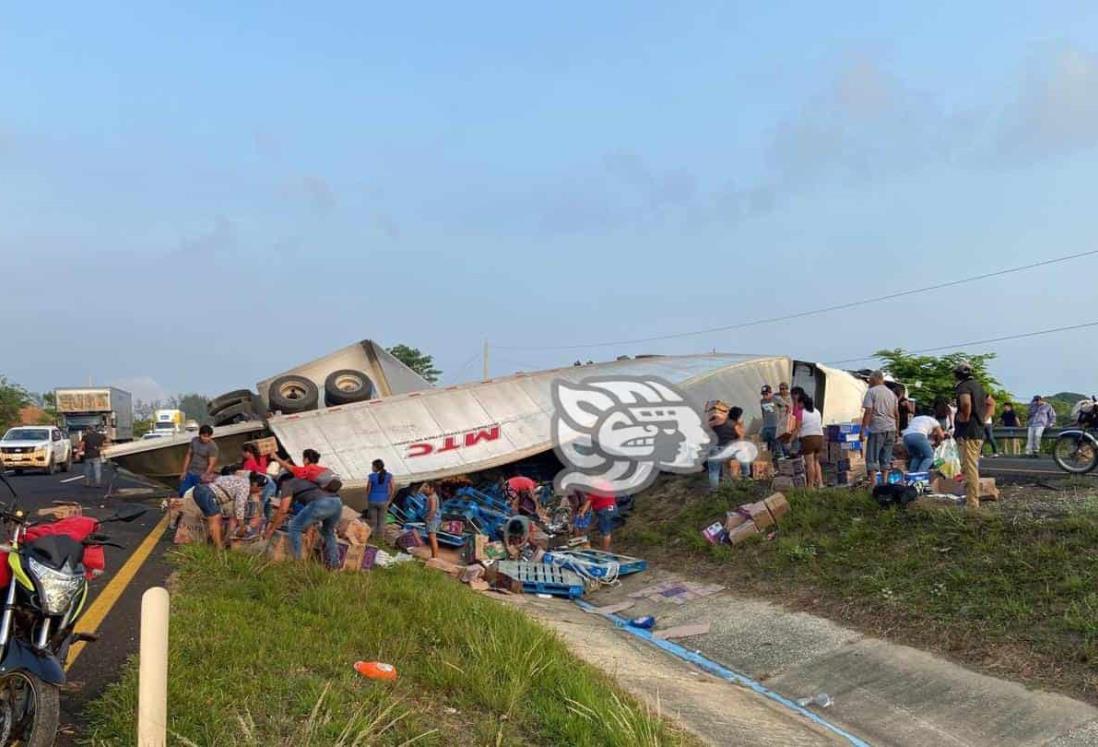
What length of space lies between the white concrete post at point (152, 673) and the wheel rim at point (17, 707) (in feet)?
2.05

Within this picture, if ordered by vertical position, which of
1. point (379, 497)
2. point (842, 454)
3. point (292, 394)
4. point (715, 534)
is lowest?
point (715, 534)

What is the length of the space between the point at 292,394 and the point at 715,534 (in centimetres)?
903

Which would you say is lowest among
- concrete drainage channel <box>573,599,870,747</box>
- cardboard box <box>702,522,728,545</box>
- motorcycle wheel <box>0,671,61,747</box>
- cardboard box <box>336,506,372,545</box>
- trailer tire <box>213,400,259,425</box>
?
concrete drainage channel <box>573,599,870,747</box>

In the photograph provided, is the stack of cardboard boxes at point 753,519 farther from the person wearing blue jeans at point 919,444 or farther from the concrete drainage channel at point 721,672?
the concrete drainage channel at point 721,672

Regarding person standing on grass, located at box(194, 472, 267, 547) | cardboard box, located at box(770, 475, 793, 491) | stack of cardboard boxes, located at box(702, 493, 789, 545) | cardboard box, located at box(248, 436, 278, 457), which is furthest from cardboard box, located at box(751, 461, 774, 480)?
person standing on grass, located at box(194, 472, 267, 547)

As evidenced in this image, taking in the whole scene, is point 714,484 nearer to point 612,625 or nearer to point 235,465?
point 612,625

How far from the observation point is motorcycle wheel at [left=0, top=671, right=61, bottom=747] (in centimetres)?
346

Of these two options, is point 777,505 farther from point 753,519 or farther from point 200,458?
point 200,458

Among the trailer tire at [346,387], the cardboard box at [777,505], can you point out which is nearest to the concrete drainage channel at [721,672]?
the cardboard box at [777,505]

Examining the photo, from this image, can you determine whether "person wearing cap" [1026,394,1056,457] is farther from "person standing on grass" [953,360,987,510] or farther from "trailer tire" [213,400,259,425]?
"trailer tire" [213,400,259,425]

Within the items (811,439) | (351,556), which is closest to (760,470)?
(811,439)

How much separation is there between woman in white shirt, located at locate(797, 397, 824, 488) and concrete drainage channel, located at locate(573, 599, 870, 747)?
13.2ft

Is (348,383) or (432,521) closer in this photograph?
(432,521)

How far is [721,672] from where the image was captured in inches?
316
